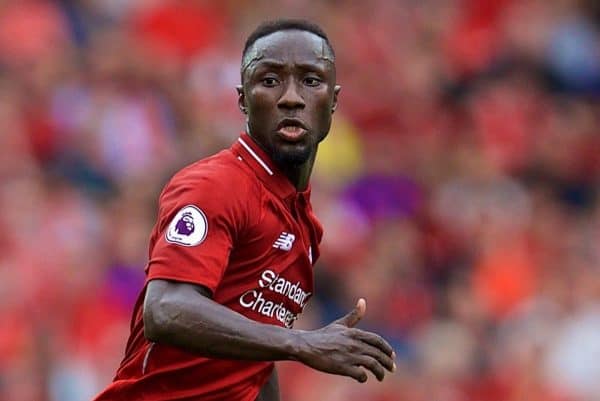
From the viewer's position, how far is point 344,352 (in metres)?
4.64

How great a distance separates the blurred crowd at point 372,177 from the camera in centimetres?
985

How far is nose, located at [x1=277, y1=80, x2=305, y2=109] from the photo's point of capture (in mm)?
5129

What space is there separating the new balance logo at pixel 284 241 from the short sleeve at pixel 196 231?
29 cm

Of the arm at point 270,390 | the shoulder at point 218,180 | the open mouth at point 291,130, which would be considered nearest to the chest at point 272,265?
the shoulder at point 218,180

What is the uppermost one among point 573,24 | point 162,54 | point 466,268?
point 573,24

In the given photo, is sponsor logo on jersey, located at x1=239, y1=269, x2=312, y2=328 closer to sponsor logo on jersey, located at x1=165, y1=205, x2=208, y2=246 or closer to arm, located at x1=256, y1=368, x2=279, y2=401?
arm, located at x1=256, y1=368, x2=279, y2=401

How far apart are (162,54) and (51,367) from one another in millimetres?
3651

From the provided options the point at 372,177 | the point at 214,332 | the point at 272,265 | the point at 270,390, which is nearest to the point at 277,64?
the point at 272,265

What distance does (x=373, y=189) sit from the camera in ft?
37.9

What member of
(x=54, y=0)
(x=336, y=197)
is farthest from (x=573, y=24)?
(x=54, y=0)

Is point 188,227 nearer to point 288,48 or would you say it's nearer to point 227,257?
point 227,257

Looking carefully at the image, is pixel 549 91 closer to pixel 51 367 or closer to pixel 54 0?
pixel 54 0

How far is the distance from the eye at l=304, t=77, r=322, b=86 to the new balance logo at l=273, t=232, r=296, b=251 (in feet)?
1.60

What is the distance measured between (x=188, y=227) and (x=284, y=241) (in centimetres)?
51
